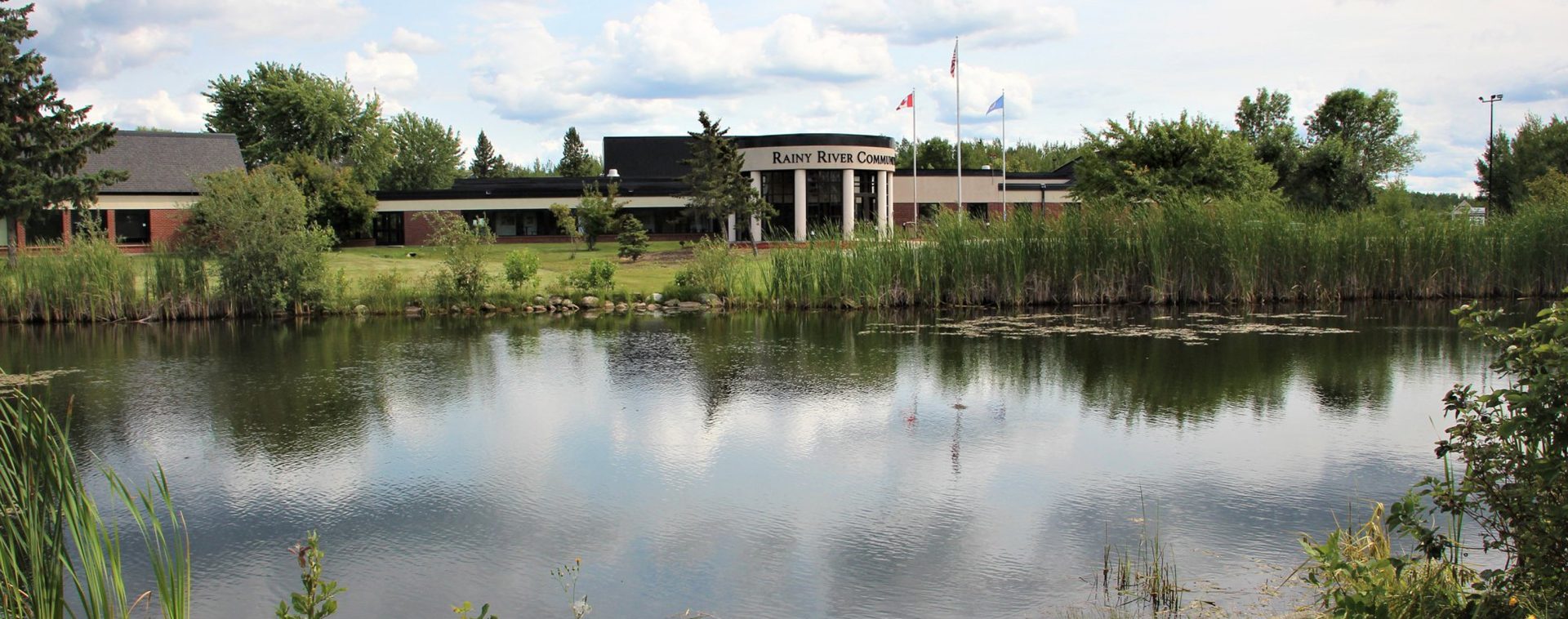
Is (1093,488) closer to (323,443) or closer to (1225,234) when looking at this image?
(323,443)

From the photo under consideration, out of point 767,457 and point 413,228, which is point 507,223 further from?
point 767,457

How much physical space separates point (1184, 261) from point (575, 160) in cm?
7554

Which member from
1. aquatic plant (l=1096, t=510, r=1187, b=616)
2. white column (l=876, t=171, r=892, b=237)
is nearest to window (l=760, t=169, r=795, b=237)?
white column (l=876, t=171, r=892, b=237)

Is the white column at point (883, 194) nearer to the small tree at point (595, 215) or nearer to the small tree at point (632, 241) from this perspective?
the small tree at point (595, 215)

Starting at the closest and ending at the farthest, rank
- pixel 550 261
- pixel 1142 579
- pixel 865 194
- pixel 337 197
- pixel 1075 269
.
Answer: pixel 1142 579, pixel 1075 269, pixel 550 261, pixel 337 197, pixel 865 194

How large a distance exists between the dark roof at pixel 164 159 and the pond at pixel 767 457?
25.2 m

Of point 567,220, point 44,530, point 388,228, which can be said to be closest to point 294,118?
point 388,228

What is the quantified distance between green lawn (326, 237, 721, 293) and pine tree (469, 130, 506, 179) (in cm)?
5549

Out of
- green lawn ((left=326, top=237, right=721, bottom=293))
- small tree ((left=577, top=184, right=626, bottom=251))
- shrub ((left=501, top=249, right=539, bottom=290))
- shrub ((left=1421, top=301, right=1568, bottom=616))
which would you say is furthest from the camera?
small tree ((left=577, top=184, right=626, bottom=251))

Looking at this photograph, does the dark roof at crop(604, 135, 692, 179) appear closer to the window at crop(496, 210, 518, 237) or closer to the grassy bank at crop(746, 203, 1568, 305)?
the window at crop(496, 210, 518, 237)

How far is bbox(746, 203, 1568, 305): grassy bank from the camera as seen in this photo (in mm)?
24203

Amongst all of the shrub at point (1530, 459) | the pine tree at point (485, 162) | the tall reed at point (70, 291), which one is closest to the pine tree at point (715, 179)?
the tall reed at point (70, 291)

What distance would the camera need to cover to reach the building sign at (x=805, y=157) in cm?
4647

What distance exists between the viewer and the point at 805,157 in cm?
4644
